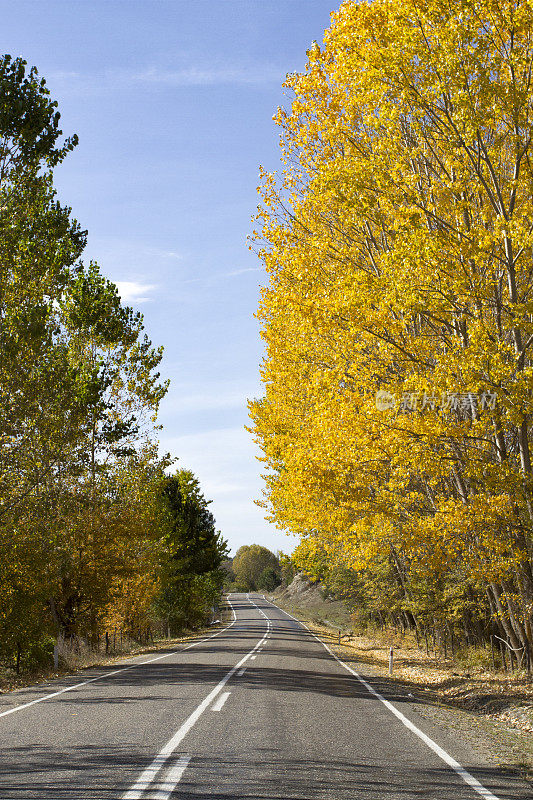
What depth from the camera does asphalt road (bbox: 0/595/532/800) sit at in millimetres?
5234

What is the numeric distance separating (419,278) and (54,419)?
10442 mm

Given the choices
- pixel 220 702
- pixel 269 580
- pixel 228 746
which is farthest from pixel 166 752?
pixel 269 580

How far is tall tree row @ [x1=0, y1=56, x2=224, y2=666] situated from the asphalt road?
21.3 ft

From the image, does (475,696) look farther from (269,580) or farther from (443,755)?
(269,580)

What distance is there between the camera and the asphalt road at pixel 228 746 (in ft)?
17.2

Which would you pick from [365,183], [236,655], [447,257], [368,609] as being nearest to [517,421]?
[447,257]

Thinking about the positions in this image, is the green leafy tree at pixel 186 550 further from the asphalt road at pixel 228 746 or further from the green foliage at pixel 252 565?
the green foliage at pixel 252 565

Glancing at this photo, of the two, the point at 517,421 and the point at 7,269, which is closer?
the point at 517,421

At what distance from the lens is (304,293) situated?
46.0 ft

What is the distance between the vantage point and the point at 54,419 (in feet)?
56.3

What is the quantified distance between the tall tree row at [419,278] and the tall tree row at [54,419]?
5.77 metres

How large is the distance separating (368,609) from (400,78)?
27.7m

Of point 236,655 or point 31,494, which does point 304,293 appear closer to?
point 31,494

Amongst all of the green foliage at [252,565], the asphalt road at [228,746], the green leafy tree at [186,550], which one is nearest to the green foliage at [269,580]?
the green foliage at [252,565]
